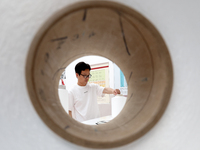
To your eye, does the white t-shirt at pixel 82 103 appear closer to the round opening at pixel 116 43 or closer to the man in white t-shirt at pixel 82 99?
the man in white t-shirt at pixel 82 99

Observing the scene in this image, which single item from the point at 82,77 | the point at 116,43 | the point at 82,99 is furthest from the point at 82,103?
the point at 116,43

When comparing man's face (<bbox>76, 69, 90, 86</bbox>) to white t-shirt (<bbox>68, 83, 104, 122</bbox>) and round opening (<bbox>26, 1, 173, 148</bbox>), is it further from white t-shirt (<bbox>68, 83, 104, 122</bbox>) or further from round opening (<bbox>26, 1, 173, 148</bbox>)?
round opening (<bbox>26, 1, 173, 148</bbox>)

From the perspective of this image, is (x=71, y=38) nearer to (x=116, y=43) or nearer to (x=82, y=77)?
(x=116, y=43)

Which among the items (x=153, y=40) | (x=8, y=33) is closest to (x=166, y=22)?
(x=153, y=40)

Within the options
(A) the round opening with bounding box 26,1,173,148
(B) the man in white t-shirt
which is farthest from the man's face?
(A) the round opening with bounding box 26,1,173,148

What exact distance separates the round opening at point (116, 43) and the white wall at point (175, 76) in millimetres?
51

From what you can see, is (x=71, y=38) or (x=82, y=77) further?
(x=82, y=77)

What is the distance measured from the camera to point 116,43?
823mm

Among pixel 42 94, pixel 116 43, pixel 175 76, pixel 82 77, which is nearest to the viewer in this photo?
pixel 42 94

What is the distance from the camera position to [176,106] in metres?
0.71

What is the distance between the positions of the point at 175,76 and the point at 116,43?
1.08 feet

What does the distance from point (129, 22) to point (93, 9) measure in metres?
0.16

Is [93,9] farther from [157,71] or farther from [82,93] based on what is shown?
[82,93]

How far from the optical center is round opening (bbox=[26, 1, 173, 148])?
577mm
